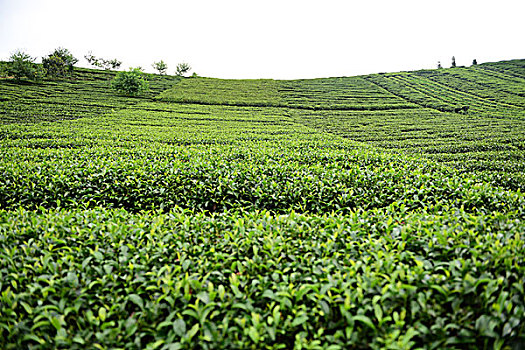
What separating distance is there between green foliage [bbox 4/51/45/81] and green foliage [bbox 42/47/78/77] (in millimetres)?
3960

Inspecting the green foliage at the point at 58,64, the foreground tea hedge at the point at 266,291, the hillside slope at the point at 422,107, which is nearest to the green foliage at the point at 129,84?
the hillside slope at the point at 422,107

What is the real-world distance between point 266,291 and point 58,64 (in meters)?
47.5

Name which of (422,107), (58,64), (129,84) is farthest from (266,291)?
(58,64)

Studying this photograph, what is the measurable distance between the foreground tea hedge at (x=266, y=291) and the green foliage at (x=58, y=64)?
4437cm

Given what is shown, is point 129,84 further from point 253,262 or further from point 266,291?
point 266,291

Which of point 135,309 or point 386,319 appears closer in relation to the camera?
point 386,319

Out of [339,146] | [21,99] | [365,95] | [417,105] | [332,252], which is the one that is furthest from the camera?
[365,95]

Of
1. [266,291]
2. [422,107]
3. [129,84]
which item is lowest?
[266,291]

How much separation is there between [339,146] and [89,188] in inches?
374

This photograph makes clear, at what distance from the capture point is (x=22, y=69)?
31.8 m

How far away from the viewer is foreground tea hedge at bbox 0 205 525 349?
83.6 inches

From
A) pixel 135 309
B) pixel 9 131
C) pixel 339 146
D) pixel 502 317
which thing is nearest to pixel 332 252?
pixel 502 317

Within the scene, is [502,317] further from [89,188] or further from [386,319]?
[89,188]

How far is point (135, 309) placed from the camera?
2479 mm
